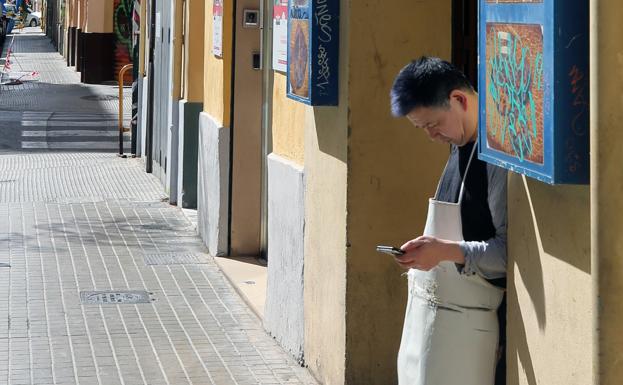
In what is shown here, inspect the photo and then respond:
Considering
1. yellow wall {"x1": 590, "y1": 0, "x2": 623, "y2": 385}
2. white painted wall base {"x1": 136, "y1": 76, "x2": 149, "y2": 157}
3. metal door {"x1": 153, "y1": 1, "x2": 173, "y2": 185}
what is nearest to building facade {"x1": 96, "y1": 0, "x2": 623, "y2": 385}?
yellow wall {"x1": 590, "y1": 0, "x2": 623, "y2": 385}

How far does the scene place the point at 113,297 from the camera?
29.9ft

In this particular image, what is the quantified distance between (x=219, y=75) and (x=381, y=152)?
15.2ft

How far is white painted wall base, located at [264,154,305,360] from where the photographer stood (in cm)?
731

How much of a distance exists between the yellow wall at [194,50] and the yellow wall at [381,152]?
6531mm

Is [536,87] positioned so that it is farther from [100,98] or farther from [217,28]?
[100,98]

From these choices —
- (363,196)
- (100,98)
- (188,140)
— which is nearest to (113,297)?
(363,196)

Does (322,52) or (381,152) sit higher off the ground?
(322,52)

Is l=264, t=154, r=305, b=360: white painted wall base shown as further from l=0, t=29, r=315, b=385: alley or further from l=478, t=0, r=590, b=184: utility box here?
l=478, t=0, r=590, b=184: utility box

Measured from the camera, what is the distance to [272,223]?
319 inches

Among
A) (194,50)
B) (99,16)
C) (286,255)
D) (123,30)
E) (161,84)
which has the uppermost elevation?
(99,16)

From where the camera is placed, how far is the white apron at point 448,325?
404cm

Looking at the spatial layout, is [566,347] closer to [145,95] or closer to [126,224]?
[126,224]

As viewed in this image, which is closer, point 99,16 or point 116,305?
point 116,305

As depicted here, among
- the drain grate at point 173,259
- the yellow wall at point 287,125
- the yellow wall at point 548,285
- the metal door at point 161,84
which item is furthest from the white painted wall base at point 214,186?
the yellow wall at point 548,285
